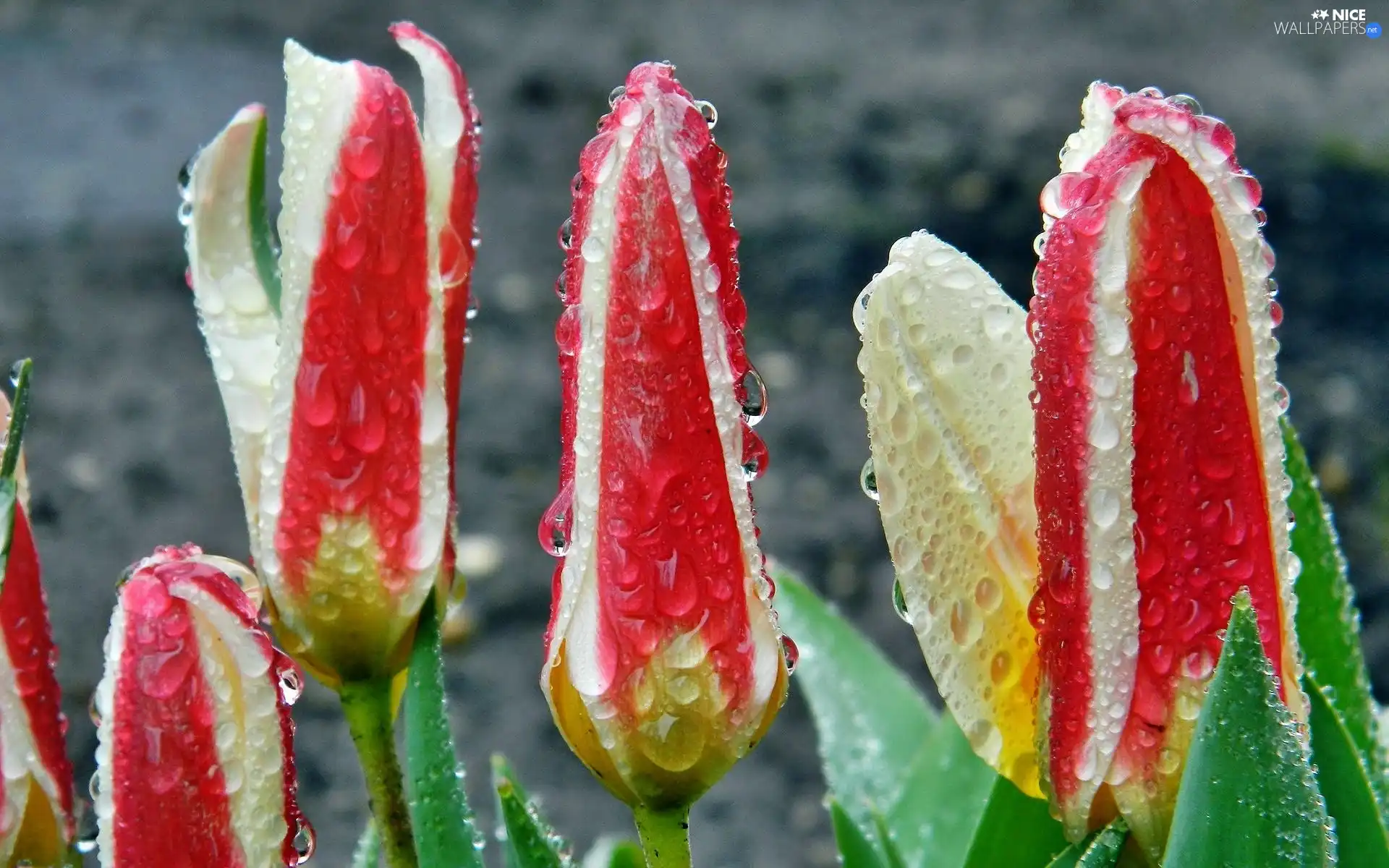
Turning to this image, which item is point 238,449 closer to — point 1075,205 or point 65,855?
point 65,855

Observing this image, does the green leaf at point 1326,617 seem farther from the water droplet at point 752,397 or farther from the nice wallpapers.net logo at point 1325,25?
the nice wallpapers.net logo at point 1325,25

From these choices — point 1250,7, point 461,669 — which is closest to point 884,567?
point 461,669

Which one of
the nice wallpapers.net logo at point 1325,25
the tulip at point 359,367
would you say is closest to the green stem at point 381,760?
the tulip at point 359,367

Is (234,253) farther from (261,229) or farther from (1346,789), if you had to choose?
(1346,789)

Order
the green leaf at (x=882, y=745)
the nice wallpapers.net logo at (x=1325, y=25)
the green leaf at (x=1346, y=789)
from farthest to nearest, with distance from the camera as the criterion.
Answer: the nice wallpapers.net logo at (x=1325, y=25) < the green leaf at (x=882, y=745) < the green leaf at (x=1346, y=789)

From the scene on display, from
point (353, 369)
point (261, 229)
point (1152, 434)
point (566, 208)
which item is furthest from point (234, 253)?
point (566, 208)

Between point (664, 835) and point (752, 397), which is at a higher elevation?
point (752, 397)
